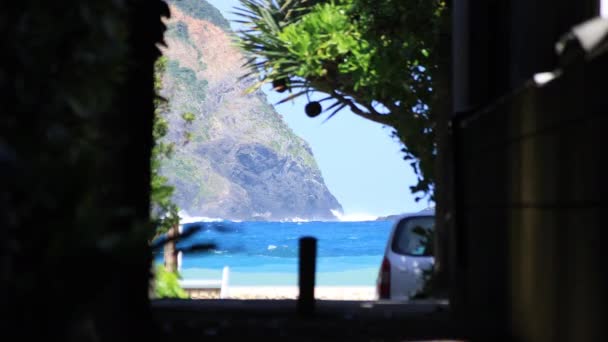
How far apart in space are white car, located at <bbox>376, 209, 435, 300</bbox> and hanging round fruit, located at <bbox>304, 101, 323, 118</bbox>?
1091 centimetres

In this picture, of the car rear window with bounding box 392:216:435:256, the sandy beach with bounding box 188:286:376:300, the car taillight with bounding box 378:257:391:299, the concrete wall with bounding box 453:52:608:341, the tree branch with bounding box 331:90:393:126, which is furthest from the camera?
the sandy beach with bounding box 188:286:376:300

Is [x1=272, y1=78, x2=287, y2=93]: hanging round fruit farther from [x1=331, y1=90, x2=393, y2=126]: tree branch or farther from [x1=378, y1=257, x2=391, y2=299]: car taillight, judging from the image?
[x1=378, y1=257, x2=391, y2=299]: car taillight

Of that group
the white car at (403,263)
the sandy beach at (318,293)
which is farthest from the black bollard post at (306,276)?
the sandy beach at (318,293)

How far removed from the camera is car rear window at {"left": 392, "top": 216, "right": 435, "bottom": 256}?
17.2m

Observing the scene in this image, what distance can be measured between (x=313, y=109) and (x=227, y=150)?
134m

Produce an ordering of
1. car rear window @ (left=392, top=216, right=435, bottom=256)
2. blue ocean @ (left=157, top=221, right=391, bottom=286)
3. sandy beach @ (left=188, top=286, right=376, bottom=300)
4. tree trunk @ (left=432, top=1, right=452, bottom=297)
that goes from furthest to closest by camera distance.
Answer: blue ocean @ (left=157, top=221, right=391, bottom=286)
sandy beach @ (left=188, top=286, right=376, bottom=300)
car rear window @ (left=392, top=216, right=435, bottom=256)
tree trunk @ (left=432, top=1, right=452, bottom=297)

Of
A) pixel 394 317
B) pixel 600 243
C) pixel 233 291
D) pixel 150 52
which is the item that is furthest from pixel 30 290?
pixel 233 291

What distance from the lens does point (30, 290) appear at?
3.70 m

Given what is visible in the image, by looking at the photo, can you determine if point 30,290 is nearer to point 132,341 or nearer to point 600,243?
point 600,243

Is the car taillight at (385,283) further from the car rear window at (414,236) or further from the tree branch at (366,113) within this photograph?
the tree branch at (366,113)

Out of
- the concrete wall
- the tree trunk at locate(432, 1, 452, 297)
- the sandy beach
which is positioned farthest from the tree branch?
the concrete wall

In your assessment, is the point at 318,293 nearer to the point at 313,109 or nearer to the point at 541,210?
the point at 313,109

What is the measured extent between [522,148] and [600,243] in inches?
100.0

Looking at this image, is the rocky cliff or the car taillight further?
the rocky cliff
